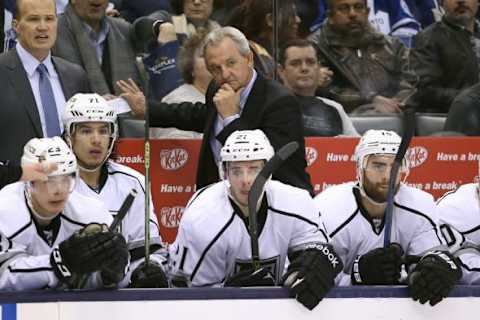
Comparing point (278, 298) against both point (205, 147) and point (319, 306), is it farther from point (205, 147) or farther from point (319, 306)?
point (205, 147)

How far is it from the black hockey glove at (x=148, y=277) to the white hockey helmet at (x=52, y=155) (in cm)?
49

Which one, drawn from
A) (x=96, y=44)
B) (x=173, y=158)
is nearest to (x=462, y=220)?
(x=173, y=158)

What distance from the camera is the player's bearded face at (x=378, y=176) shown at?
6.71 m

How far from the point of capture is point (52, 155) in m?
6.24

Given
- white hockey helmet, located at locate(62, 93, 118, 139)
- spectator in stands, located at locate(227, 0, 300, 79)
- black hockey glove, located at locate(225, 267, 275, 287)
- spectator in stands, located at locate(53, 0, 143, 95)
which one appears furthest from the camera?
spectator in stands, located at locate(227, 0, 300, 79)

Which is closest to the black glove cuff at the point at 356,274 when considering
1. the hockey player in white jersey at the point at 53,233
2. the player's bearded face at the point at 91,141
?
the hockey player in white jersey at the point at 53,233

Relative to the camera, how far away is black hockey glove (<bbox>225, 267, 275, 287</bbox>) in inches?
240

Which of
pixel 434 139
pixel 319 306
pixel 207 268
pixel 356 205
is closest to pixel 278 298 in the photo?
pixel 319 306

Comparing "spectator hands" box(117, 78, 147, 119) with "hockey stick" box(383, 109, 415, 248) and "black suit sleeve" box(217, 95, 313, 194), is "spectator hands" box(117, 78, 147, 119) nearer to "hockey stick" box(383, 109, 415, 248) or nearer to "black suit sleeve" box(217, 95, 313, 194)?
"black suit sleeve" box(217, 95, 313, 194)

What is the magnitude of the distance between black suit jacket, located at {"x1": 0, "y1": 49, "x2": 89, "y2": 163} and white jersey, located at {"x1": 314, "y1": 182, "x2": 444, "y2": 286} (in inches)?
52.5

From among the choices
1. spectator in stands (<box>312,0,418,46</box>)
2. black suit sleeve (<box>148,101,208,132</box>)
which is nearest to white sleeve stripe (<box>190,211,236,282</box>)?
black suit sleeve (<box>148,101,208,132</box>)

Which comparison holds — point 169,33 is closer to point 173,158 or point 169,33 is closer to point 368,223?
point 173,158

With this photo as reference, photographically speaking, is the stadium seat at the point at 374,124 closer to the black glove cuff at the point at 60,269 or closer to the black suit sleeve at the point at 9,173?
the black suit sleeve at the point at 9,173

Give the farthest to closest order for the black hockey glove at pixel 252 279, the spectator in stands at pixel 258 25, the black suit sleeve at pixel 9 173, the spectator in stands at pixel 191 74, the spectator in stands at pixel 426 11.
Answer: the spectator in stands at pixel 426 11
the spectator in stands at pixel 258 25
the spectator in stands at pixel 191 74
the black suit sleeve at pixel 9 173
the black hockey glove at pixel 252 279
